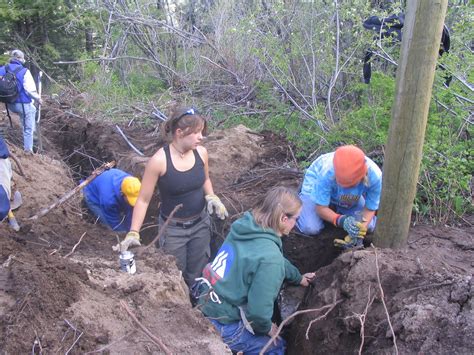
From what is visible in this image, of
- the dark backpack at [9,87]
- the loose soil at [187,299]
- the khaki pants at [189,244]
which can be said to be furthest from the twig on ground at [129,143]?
the khaki pants at [189,244]

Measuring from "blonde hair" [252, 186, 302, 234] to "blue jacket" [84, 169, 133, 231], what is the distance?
73.4 inches

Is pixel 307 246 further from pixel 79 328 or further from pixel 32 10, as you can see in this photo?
pixel 32 10

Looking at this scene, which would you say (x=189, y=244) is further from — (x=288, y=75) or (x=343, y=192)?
(x=288, y=75)

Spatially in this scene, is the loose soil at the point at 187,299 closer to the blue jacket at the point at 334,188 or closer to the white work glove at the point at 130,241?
the white work glove at the point at 130,241

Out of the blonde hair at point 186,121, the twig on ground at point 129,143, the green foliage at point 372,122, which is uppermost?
the blonde hair at point 186,121

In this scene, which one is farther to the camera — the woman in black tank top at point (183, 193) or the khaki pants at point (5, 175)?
the khaki pants at point (5, 175)

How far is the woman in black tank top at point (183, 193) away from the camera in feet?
12.2

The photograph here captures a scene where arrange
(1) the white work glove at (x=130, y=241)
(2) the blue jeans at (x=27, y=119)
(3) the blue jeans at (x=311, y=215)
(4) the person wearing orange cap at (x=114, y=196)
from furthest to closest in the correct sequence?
(2) the blue jeans at (x=27, y=119) < (4) the person wearing orange cap at (x=114, y=196) < (3) the blue jeans at (x=311, y=215) < (1) the white work glove at (x=130, y=241)

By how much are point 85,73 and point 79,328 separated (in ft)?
38.7

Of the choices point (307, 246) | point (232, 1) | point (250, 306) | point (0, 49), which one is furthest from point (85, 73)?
point (250, 306)

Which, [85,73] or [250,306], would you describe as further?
[85,73]

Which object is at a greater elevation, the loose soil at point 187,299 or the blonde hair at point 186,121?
the blonde hair at point 186,121

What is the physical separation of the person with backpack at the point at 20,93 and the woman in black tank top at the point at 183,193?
523 centimetres

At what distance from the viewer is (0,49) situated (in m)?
18.4
